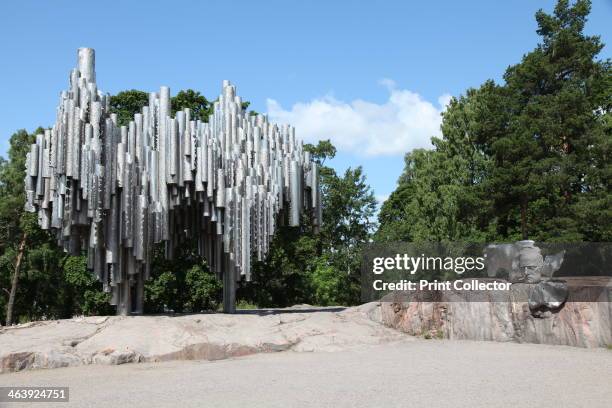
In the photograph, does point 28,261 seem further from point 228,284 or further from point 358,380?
point 358,380

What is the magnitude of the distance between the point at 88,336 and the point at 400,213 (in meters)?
31.3

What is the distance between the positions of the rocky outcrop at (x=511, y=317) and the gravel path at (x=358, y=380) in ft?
3.53

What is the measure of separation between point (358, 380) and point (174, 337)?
5730 millimetres

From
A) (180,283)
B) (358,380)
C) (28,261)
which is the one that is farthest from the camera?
(28,261)

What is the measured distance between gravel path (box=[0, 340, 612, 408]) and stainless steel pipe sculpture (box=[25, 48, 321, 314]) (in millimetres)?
3924

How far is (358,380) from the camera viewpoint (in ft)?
36.3

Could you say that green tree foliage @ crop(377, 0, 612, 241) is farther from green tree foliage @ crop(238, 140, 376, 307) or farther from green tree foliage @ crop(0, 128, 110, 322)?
green tree foliage @ crop(0, 128, 110, 322)

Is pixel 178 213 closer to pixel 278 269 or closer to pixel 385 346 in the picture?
pixel 385 346

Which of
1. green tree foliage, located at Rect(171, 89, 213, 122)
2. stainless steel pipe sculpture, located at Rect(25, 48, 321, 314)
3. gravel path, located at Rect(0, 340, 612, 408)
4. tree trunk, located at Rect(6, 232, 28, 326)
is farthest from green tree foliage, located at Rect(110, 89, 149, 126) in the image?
gravel path, located at Rect(0, 340, 612, 408)

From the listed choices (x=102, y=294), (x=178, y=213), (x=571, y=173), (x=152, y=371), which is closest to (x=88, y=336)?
(x=152, y=371)

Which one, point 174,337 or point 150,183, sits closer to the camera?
point 174,337

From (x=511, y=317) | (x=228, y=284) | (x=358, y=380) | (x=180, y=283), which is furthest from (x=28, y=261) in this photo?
(x=358, y=380)

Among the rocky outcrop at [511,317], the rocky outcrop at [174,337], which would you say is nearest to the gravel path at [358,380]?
the rocky outcrop at [174,337]

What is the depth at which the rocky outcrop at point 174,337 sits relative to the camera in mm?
13812
